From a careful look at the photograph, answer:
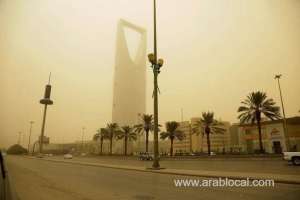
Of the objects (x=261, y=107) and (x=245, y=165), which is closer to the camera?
(x=245, y=165)

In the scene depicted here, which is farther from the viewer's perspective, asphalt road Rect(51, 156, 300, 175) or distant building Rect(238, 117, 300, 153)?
distant building Rect(238, 117, 300, 153)

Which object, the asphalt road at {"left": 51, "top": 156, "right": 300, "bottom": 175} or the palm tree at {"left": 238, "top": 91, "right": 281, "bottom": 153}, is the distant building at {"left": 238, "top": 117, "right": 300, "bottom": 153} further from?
the asphalt road at {"left": 51, "top": 156, "right": 300, "bottom": 175}

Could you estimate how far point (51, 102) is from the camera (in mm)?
105688

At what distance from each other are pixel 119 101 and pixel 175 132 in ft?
213

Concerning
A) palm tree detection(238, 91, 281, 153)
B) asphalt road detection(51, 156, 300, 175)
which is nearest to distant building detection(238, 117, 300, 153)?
palm tree detection(238, 91, 281, 153)

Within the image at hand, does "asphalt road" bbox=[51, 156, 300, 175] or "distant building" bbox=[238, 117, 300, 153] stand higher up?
"distant building" bbox=[238, 117, 300, 153]

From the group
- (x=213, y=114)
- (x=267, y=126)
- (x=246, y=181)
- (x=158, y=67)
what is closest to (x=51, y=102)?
(x=213, y=114)

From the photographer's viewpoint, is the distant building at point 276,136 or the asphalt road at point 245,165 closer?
the asphalt road at point 245,165

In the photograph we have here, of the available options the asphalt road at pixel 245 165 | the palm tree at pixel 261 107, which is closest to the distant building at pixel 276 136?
the palm tree at pixel 261 107

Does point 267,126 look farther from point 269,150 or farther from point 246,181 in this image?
point 246,181

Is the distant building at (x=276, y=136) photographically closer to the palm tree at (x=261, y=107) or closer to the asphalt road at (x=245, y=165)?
the palm tree at (x=261, y=107)

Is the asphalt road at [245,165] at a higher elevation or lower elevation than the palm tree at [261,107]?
lower

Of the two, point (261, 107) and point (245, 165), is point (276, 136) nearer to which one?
point (261, 107)

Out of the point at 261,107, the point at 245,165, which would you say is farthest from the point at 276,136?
the point at 245,165
